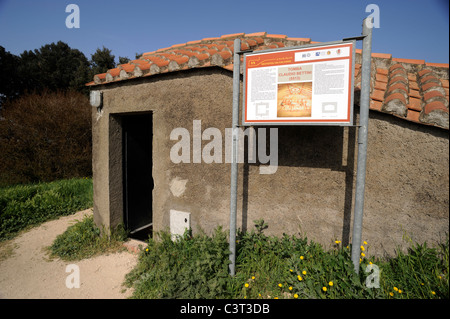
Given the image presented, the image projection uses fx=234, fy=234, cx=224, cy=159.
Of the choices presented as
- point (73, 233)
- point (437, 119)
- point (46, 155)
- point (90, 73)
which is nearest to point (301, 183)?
point (437, 119)

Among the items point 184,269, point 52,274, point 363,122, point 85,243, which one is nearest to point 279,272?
point 184,269

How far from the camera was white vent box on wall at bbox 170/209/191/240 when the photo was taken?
362cm

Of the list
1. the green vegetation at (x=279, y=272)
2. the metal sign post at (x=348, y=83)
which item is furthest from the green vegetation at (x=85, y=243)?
the metal sign post at (x=348, y=83)

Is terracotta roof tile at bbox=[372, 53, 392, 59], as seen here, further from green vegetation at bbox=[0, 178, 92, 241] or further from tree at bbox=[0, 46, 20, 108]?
tree at bbox=[0, 46, 20, 108]

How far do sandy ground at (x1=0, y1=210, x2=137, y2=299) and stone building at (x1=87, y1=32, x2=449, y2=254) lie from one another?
0.81 meters

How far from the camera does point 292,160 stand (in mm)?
2980

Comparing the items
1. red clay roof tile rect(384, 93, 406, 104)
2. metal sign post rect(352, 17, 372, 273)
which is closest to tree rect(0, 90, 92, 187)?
metal sign post rect(352, 17, 372, 273)

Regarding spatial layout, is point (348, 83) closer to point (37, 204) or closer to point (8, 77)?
point (37, 204)

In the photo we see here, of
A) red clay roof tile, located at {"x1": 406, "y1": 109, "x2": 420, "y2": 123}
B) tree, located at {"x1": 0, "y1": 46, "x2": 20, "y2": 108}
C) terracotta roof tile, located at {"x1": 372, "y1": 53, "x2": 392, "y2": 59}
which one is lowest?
red clay roof tile, located at {"x1": 406, "y1": 109, "x2": 420, "y2": 123}

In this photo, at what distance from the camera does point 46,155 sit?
8672mm

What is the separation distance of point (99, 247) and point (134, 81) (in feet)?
9.74

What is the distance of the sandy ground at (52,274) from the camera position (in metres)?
3.09

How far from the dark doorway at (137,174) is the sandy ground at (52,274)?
932 millimetres
